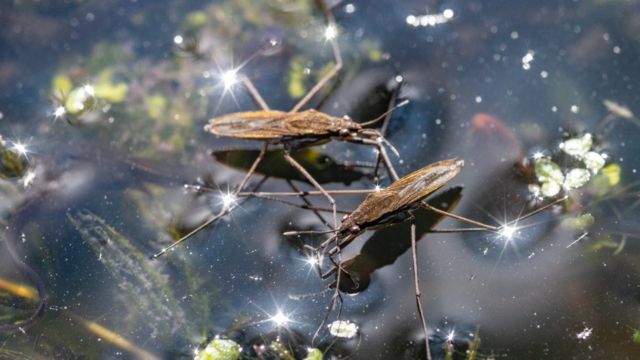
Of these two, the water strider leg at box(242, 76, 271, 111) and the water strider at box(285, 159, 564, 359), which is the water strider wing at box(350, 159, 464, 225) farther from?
the water strider leg at box(242, 76, 271, 111)

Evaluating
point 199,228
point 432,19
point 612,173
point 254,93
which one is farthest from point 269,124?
point 612,173

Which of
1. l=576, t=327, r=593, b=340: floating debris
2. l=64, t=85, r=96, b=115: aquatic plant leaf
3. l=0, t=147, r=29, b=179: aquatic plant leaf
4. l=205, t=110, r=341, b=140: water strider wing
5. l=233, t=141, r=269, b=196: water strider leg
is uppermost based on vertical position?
l=205, t=110, r=341, b=140: water strider wing

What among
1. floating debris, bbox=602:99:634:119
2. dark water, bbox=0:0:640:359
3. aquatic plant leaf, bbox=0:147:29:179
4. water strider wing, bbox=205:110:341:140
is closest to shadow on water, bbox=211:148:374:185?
dark water, bbox=0:0:640:359

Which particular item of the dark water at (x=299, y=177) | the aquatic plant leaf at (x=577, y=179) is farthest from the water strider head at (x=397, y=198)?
the aquatic plant leaf at (x=577, y=179)

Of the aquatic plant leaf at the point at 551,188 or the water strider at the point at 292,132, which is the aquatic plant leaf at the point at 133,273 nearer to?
the water strider at the point at 292,132

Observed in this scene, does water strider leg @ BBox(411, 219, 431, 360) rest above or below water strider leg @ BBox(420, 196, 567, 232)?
below

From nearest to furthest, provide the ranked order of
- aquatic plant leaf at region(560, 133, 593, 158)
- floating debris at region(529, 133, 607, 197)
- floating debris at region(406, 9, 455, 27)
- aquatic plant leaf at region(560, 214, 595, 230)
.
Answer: aquatic plant leaf at region(560, 214, 595, 230) < floating debris at region(529, 133, 607, 197) < aquatic plant leaf at region(560, 133, 593, 158) < floating debris at region(406, 9, 455, 27)

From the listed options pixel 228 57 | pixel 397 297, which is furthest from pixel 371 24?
pixel 397 297
